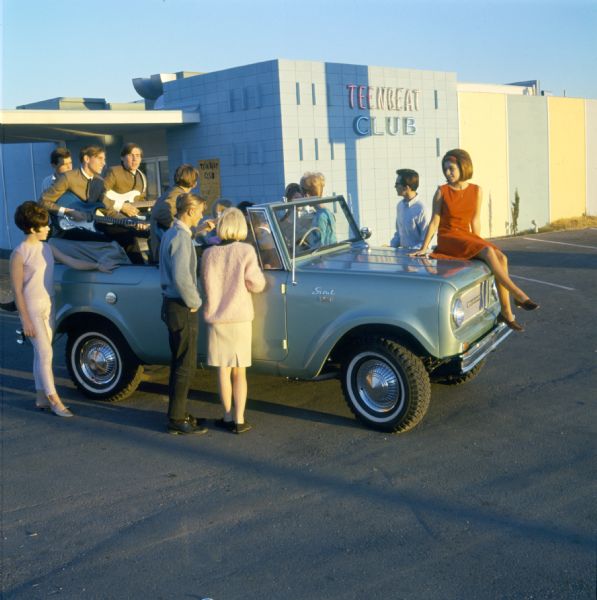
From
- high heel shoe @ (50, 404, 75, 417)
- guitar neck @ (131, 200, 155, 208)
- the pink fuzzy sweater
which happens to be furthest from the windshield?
high heel shoe @ (50, 404, 75, 417)

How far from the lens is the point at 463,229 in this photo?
7.24 m

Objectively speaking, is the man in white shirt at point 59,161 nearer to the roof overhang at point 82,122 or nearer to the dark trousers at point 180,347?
the dark trousers at point 180,347

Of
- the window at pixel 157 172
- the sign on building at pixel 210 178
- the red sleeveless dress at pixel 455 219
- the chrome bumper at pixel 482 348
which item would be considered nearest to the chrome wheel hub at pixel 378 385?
the chrome bumper at pixel 482 348

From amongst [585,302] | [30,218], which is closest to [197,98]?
[585,302]

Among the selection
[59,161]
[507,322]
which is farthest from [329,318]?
[59,161]

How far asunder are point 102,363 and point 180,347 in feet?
4.45

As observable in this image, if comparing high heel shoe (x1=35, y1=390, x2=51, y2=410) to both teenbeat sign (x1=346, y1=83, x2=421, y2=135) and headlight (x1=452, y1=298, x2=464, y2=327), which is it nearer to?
headlight (x1=452, y1=298, x2=464, y2=327)

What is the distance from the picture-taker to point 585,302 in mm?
10938

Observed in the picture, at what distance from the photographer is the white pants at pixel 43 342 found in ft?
22.3

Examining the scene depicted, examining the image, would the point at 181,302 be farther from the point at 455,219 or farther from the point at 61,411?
the point at 455,219

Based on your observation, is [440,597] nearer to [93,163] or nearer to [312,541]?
[312,541]

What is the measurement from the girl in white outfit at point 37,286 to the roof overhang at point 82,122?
28.7 ft

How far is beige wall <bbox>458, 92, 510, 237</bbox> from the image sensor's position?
20.6m

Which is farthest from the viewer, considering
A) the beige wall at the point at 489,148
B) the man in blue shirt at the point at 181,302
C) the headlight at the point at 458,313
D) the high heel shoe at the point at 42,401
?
the beige wall at the point at 489,148
